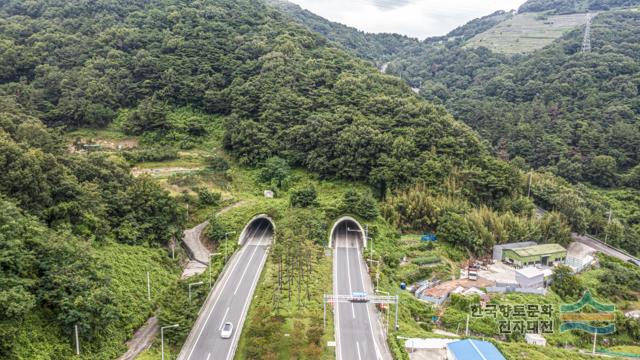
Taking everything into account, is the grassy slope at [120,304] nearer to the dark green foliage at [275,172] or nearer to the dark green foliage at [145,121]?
the dark green foliage at [275,172]

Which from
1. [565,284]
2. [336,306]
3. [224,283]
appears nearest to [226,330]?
[224,283]

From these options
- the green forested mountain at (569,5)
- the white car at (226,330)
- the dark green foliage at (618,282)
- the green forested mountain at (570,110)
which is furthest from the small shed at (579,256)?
the green forested mountain at (569,5)

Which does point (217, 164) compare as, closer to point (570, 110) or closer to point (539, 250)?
point (539, 250)

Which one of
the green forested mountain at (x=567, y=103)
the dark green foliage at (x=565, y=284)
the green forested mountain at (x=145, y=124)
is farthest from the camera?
the green forested mountain at (x=567, y=103)

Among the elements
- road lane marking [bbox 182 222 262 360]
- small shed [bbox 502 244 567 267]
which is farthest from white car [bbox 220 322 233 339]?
small shed [bbox 502 244 567 267]

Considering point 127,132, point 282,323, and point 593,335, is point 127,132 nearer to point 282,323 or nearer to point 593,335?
point 282,323

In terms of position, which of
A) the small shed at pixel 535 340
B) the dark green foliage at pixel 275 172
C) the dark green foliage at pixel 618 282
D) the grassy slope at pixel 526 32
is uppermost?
the grassy slope at pixel 526 32
